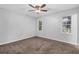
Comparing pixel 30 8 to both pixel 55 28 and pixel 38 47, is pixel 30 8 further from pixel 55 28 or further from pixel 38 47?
pixel 38 47

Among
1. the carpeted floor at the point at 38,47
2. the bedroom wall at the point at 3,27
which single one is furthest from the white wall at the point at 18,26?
the carpeted floor at the point at 38,47

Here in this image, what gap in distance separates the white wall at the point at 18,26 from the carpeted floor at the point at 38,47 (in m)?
0.11

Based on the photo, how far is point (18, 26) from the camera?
5.94 feet

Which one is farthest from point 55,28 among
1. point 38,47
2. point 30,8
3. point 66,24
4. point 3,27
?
point 3,27

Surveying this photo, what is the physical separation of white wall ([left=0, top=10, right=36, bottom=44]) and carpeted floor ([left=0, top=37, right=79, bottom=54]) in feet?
0.34

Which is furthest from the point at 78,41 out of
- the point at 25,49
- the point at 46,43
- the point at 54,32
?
the point at 25,49

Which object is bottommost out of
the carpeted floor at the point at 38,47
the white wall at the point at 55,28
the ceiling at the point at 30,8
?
the carpeted floor at the point at 38,47

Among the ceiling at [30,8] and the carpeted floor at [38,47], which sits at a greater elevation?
the ceiling at [30,8]

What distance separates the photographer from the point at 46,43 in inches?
70.6

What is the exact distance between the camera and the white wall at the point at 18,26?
1743mm

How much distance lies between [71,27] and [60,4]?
44 centimetres

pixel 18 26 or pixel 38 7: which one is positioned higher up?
pixel 38 7

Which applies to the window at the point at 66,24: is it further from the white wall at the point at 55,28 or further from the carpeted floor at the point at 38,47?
the carpeted floor at the point at 38,47

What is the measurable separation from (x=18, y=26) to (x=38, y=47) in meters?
0.50
